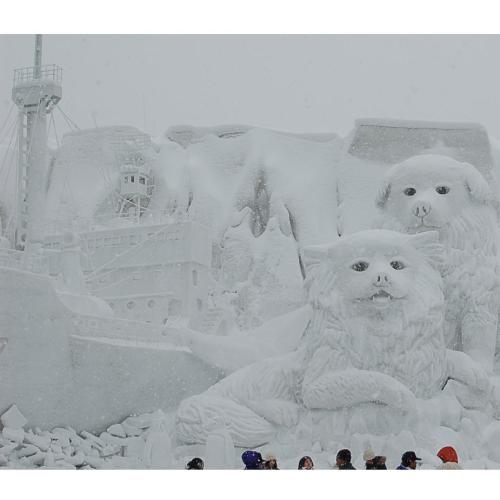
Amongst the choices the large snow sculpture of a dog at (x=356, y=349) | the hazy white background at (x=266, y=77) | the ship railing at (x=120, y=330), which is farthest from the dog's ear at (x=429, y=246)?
the ship railing at (x=120, y=330)

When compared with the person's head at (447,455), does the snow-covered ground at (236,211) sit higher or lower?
higher

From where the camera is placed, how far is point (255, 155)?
605 cm

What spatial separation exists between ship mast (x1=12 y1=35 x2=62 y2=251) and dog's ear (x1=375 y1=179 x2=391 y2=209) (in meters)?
2.09

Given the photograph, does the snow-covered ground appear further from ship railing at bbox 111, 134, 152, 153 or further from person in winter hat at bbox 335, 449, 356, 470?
person in winter hat at bbox 335, 449, 356, 470

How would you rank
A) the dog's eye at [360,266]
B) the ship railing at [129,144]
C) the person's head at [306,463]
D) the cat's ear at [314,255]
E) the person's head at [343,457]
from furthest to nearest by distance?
the ship railing at [129,144]
the cat's ear at [314,255]
the dog's eye at [360,266]
the person's head at [306,463]
the person's head at [343,457]

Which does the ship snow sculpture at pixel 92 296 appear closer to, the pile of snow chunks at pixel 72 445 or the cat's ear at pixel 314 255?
the pile of snow chunks at pixel 72 445

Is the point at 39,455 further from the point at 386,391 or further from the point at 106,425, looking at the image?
the point at 386,391

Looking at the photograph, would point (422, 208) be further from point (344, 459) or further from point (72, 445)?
point (72, 445)

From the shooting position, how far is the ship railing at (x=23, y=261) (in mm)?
5586

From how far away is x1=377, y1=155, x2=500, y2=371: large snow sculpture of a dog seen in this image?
214 inches

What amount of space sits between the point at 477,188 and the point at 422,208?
0.38 m

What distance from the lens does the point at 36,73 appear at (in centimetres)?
588

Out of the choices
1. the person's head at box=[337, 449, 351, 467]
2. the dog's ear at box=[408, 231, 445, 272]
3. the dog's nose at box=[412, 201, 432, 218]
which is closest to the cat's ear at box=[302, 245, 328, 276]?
the dog's ear at box=[408, 231, 445, 272]

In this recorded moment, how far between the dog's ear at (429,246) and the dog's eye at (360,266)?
0.29m
